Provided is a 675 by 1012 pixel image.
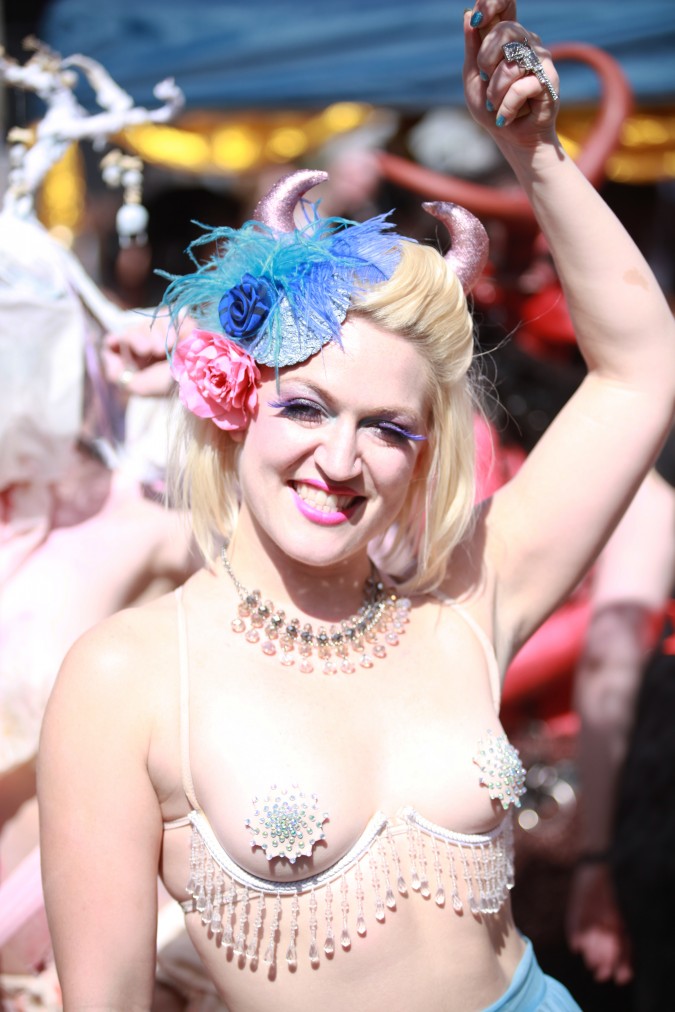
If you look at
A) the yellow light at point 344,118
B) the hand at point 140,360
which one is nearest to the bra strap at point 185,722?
the hand at point 140,360

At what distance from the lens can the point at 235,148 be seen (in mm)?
5434

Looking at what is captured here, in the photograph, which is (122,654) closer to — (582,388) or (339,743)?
(339,743)

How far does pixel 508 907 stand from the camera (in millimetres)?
1561

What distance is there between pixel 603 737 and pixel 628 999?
966mm

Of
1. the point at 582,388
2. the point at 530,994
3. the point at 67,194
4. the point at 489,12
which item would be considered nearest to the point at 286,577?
the point at 582,388

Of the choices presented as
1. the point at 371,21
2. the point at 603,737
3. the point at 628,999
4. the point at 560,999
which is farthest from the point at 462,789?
the point at 371,21

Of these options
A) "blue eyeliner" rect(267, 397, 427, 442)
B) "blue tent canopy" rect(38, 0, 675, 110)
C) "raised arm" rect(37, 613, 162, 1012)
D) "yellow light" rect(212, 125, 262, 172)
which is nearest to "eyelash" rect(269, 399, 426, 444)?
"blue eyeliner" rect(267, 397, 427, 442)

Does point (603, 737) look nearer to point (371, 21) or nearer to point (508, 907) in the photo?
point (508, 907)

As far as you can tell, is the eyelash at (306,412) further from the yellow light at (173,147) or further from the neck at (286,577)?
→ the yellow light at (173,147)

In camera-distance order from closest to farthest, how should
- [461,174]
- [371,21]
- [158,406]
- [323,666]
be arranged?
1. [323,666]
2. [158,406]
3. [371,21]
4. [461,174]

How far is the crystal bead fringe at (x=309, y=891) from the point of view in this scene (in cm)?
137

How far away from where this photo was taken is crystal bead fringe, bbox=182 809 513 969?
1.37 meters

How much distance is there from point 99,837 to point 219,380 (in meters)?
0.59

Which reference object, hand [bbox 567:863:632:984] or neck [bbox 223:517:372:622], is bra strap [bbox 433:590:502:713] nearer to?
neck [bbox 223:517:372:622]
